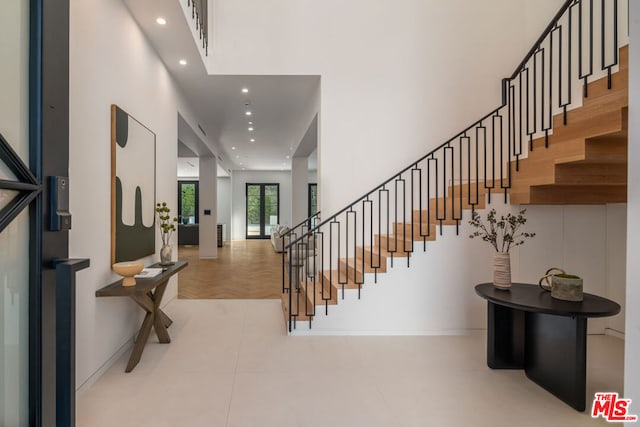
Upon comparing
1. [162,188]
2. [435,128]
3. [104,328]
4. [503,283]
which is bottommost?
[104,328]

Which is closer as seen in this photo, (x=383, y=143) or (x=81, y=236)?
(x=81, y=236)

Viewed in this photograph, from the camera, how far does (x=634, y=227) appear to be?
0.80 metres

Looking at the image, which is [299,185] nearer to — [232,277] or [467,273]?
[232,277]

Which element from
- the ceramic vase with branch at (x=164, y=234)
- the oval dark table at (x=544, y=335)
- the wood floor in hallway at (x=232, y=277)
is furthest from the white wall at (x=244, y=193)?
the oval dark table at (x=544, y=335)

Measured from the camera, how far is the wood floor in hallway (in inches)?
201

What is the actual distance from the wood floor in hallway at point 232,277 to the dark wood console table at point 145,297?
1.74 meters

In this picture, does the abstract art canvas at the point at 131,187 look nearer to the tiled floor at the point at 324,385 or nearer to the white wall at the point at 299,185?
the tiled floor at the point at 324,385

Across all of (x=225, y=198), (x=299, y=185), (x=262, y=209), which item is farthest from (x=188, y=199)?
(x=299, y=185)

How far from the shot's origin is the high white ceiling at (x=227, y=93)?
132 inches

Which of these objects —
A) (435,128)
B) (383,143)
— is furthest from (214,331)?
(435,128)

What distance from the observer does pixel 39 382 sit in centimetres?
104

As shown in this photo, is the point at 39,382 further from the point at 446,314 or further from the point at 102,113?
the point at 446,314

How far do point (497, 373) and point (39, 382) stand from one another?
9.91 ft

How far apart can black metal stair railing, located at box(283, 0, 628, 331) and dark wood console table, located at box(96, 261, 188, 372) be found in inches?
50.1
